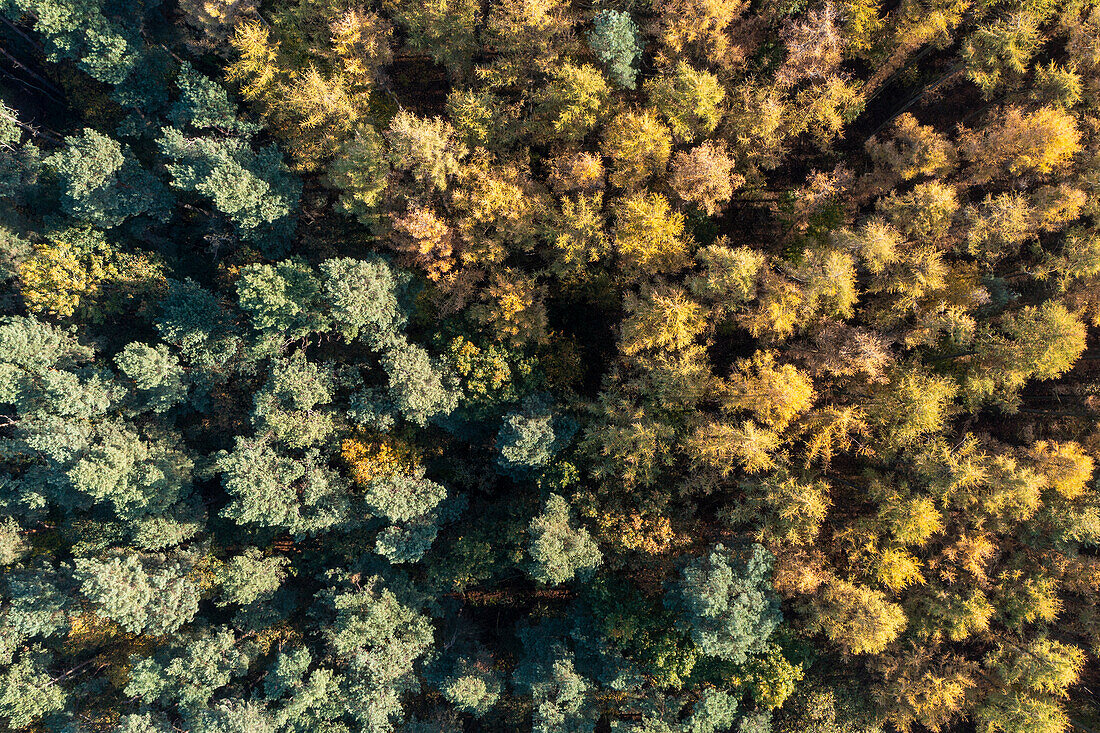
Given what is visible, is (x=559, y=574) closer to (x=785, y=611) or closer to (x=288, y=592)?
(x=785, y=611)

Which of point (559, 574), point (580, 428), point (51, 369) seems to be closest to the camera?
point (559, 574)

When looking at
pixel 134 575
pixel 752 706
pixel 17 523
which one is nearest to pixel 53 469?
pixel 17 523

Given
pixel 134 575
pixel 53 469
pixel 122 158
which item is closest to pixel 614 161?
pixel 122 158

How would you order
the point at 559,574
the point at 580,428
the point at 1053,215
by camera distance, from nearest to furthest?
the point at 1053,215 → the point at 559,574 → the point at 580,428

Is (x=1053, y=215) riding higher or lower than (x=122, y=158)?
higher

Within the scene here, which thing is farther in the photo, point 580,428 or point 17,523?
point 17,523

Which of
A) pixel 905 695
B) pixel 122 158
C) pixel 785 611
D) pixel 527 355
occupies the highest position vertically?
pixel 122 158

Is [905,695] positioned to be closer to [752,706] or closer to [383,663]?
[752,706]
